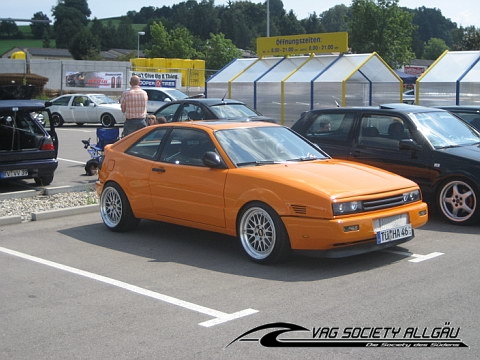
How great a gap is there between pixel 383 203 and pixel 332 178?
0.58m

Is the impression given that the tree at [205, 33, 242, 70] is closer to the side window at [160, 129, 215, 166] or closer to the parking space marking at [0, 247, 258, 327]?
the side window at [160, 129, 215, 166]

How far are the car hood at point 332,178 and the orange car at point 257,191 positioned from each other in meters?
0.01

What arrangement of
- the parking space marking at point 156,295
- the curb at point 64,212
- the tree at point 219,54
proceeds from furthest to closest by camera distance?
1. the tree at point 219,54
2. the curb at point 64,212
3. the parking space marking at point 156,295

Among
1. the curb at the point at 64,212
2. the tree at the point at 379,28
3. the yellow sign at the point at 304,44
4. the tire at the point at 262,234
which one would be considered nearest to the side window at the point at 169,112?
the curb at the point at 64,212

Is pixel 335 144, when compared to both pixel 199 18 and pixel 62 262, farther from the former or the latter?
pixel 199 18

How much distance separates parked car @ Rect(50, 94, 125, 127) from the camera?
28.1 meters

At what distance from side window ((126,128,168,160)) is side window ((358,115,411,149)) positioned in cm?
331

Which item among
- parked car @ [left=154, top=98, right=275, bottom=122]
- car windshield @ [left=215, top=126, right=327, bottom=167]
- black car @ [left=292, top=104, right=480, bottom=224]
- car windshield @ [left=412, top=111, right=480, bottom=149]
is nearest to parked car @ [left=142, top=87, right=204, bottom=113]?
parked car @ [left=154, top=98, right=275, bottom=122]

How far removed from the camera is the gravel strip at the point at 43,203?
1026cm

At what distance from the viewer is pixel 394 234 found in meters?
7.07

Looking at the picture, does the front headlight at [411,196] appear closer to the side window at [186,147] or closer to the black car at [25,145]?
the side window at [186,147]

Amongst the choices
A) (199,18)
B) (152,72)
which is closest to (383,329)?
(152,72)

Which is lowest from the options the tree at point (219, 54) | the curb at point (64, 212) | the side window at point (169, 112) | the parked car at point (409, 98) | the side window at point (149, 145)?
the curb at point (64, 212)

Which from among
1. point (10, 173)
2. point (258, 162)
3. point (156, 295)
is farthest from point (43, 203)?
point (156, 295)
